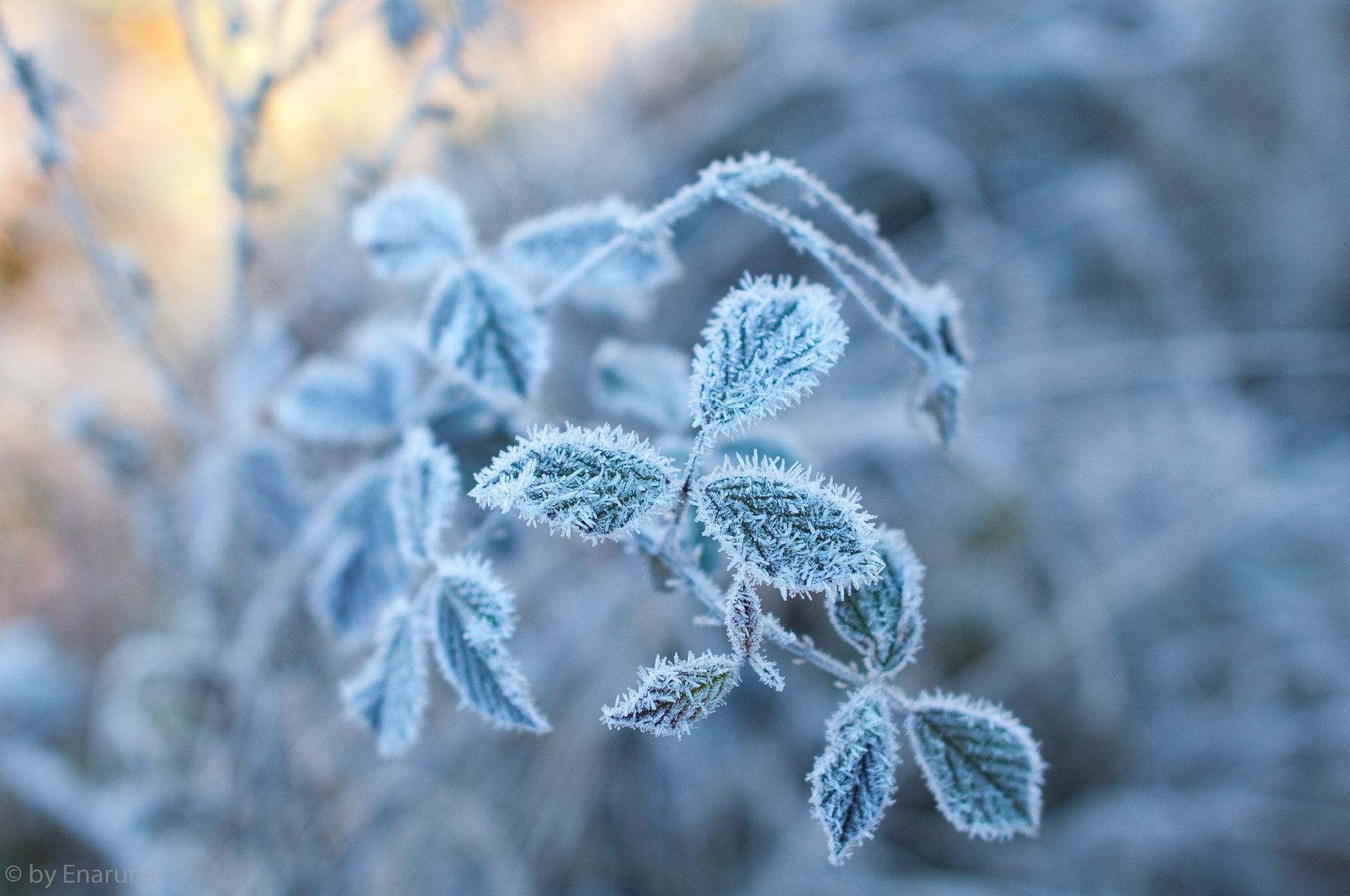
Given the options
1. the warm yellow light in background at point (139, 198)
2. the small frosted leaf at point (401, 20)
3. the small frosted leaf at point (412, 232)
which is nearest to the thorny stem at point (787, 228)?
the small frosted leaf at point (412, 232)

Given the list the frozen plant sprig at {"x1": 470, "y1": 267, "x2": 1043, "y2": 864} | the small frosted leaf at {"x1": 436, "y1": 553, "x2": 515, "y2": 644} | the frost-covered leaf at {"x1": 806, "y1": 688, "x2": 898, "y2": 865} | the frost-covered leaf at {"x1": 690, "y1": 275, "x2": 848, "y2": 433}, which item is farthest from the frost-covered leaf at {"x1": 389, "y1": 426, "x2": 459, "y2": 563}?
the frost-covered leaf at {"x1": 806, "y1": 688, "x2": 898, "y2": 865}

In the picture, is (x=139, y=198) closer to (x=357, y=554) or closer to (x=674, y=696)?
(x=357, y=554)

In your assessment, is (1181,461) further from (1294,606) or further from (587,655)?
(587,655)

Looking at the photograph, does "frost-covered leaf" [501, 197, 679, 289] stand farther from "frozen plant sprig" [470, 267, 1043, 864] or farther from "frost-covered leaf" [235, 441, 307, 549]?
"frost-covered leaf" [235, 441, 307, 549]

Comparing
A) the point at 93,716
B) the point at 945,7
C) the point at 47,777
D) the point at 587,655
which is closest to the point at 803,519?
the point at 587,655

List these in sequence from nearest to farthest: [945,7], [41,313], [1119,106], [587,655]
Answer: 1. [587,655]
2. [41,313]
3. [1119,106]
4. [945,7]

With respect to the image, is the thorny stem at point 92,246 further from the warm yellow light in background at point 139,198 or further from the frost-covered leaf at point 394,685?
the frost-covered leaf at point 394,685

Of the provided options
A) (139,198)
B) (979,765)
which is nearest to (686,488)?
(979,765)
